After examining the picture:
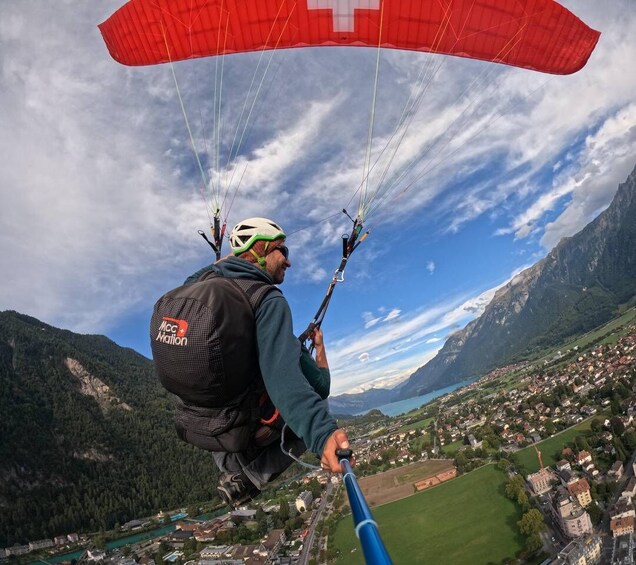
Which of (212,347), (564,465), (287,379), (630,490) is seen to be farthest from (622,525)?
(212,347)

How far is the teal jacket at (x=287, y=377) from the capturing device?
1.46 m

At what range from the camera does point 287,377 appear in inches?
61.7

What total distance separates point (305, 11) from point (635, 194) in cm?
22942

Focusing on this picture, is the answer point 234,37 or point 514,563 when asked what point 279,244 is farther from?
point 514,563

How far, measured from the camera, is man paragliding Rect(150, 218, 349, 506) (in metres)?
1.51

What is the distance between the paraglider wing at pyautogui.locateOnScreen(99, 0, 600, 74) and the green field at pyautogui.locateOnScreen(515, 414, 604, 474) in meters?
38.8

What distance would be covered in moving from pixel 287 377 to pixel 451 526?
38137mm

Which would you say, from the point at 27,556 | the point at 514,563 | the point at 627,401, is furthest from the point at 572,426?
the point at 27,556

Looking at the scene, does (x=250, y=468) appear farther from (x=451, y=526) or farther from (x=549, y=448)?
(x=549, y=448)

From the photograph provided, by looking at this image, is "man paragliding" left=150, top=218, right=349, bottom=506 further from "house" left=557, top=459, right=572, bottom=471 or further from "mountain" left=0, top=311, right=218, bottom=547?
"mountain" left=0, top=311, right=218, bottom=547

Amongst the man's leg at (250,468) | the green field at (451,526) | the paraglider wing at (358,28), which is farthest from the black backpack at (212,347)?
the green field at (451,526)

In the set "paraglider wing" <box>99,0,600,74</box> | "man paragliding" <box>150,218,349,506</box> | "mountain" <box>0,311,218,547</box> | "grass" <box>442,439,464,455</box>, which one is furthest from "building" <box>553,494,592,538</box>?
"mountain" <box>0,311,218,547</box>

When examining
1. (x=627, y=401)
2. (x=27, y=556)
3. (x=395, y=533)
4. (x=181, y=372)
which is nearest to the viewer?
(x=181, y=372)

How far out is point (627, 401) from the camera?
4453 cm
